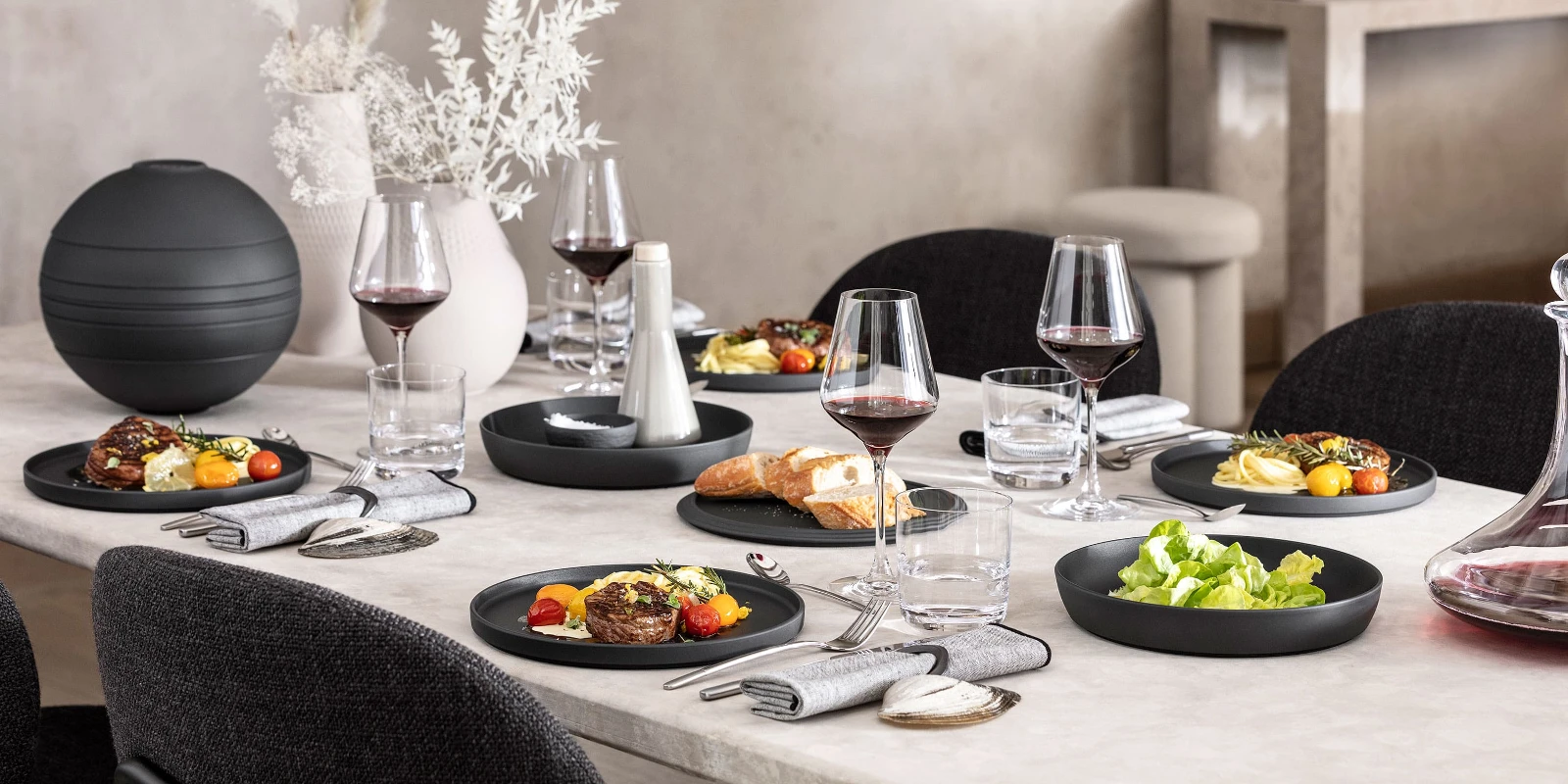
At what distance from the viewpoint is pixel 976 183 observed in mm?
5422

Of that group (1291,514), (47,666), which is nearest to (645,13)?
(47,666)

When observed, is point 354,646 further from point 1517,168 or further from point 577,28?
point 1517,168

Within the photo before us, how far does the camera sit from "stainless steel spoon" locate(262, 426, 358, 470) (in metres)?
1.86

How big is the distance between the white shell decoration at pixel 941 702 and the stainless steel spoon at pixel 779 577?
23cm

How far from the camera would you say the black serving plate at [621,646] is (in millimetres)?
1201

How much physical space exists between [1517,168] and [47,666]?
5.28 meters

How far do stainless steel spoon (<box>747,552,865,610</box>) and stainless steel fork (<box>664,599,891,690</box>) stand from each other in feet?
0.12

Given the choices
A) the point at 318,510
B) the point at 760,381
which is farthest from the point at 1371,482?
the point at 318,510

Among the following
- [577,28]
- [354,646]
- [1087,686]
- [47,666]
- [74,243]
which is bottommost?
[47,666]

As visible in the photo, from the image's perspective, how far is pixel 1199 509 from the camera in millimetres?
1641

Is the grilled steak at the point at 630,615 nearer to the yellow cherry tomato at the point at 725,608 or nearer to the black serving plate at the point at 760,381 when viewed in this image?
the yellow cherry tomato at the point at 725,608

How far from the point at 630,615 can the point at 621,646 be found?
0.08ft

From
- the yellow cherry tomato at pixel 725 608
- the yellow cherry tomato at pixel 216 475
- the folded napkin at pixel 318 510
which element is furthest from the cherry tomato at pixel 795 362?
the yellow cherry tomato at pixel 725 608

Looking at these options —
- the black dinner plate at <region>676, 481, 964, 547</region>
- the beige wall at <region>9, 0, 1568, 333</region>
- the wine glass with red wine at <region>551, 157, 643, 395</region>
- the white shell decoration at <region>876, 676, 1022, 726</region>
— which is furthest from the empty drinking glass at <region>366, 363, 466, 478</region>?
the beige wall at <region>9, 0, 1568, 333</region>
